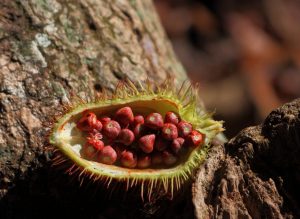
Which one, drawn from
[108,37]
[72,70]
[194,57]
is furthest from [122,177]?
[194,57]

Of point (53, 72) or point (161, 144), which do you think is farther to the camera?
point (53, 72)

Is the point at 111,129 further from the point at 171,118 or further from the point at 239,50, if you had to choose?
the point at 239,50

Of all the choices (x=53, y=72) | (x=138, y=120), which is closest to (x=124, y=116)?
(x=138, y=120)

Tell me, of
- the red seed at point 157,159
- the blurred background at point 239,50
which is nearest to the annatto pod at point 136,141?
the red seed at point 157,159

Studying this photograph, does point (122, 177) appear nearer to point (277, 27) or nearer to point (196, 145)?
point (196, 145)

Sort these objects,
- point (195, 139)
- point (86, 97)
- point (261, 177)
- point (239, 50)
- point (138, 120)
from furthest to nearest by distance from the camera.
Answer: point (239, 50) < point (86, 97) < point (138, 120) < point (195, 139) < point (261, 177)

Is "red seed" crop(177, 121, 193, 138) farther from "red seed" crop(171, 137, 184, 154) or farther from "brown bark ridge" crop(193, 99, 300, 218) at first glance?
"brown bark ridge" crop(193, 99, 300, 218)
